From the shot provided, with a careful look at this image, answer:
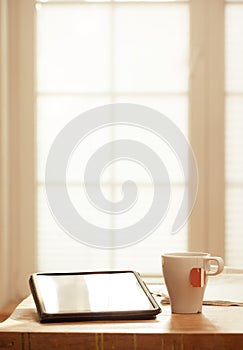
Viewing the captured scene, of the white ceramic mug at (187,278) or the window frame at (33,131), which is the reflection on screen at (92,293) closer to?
the white ceramic mug at (187,278)

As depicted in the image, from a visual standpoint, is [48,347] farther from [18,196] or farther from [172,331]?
[18,196]

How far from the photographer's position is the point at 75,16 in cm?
310

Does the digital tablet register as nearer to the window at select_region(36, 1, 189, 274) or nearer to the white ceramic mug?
the white ceramic mug

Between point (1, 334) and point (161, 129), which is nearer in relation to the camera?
point (1, 334)

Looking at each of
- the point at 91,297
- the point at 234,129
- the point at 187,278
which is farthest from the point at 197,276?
the point at 234,129

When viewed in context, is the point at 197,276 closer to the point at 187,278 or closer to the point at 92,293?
the point at 187,278

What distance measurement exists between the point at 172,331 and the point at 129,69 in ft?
7.45

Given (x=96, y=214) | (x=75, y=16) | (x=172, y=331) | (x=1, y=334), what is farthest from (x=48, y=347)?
(x=75, y=16)

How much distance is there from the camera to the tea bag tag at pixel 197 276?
41.8 inches

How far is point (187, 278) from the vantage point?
42.0 inches

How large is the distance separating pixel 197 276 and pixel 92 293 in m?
0.17

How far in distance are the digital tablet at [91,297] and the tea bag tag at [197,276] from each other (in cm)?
7

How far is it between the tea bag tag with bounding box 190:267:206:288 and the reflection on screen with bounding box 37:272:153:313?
8 cm

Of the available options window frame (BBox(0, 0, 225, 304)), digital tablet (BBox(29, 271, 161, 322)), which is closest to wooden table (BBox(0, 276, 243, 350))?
digital tablet (BBox(29, 271, 161, 322))
